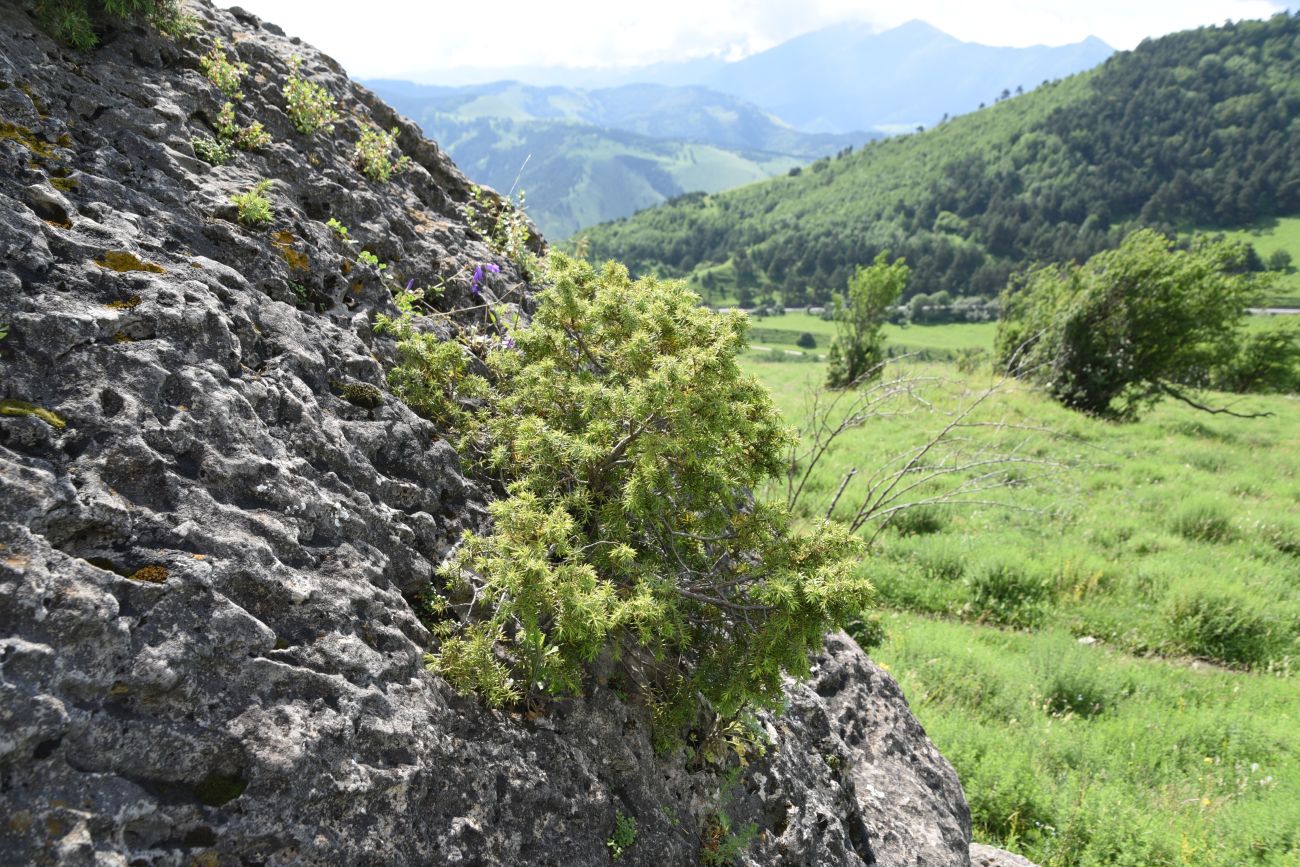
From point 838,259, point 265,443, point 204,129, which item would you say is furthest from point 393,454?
point 838,259

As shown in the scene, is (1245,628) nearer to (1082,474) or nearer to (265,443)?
(1082,474)

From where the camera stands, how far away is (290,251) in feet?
14.4

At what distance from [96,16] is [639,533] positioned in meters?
5.29

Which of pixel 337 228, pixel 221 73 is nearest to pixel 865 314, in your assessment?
pixel 337 228

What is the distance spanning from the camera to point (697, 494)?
3.63m

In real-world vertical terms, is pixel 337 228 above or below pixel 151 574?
above

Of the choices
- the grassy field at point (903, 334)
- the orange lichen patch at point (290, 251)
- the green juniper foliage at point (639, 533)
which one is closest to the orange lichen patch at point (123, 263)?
the orange lichen patch at point (290, 251)

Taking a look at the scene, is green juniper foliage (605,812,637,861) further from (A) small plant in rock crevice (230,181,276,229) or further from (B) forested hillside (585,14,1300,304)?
(B) forested hillside (585,14,1300,304)

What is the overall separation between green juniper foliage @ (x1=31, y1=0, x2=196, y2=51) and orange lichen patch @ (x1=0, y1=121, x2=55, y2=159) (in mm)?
1219

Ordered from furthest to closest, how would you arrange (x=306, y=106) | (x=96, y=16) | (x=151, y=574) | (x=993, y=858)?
(x=306, y=106) → (x=993, y=858) → (x=96, y=16) → (x=151, y=574)

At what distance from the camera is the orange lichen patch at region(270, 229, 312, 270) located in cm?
436

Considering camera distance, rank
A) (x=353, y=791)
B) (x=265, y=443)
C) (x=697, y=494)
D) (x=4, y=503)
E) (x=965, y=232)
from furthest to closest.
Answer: (x=965, y=232), (x=697, y=494), (x=265, y=443), (x=353, y=791), (x=4, y=503)

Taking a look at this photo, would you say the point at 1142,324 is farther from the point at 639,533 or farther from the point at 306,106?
the point at 306,106

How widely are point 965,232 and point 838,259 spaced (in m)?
33.9
